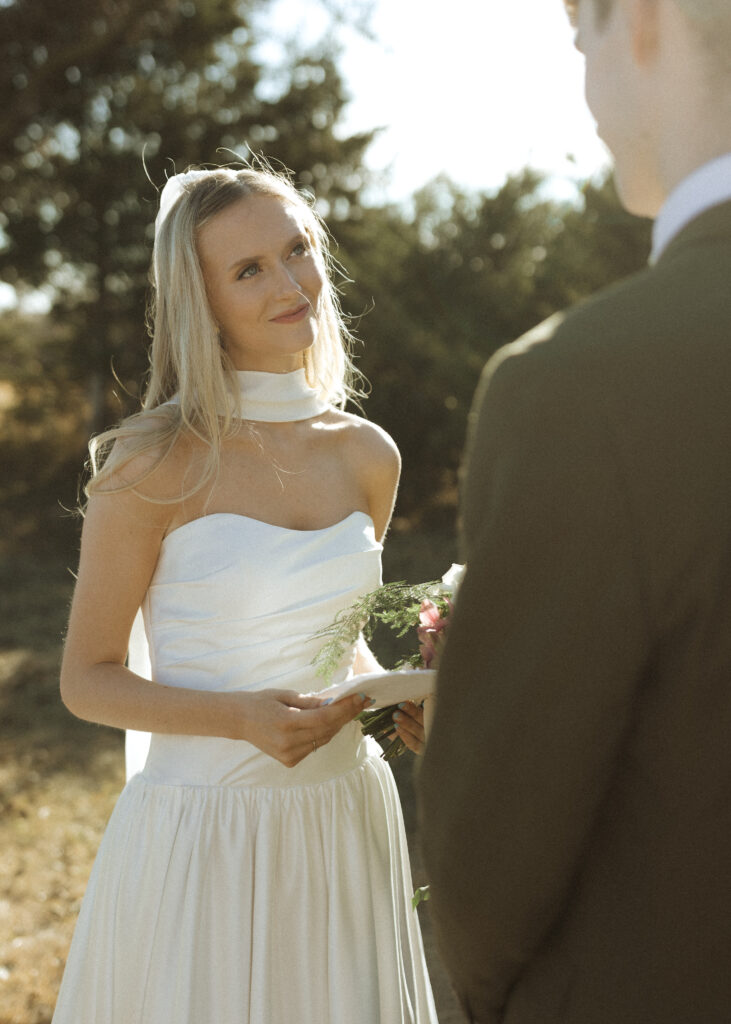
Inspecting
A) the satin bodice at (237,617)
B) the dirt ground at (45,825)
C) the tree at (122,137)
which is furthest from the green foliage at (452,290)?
the satin bodice at (237,617)

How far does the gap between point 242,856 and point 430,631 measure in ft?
2.45

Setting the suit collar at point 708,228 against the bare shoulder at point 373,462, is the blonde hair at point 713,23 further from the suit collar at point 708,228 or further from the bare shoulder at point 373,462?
the bare shoulder at point 373,462

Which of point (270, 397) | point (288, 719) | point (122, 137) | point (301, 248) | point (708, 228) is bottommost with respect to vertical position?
point (288, 719)

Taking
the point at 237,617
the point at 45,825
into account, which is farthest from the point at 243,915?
the point at 45,825

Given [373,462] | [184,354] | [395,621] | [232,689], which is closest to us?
[395,621]

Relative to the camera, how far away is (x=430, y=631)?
6.68 feet

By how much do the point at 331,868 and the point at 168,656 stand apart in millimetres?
632

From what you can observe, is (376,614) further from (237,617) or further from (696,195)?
(696,195)

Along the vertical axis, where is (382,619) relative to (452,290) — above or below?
above

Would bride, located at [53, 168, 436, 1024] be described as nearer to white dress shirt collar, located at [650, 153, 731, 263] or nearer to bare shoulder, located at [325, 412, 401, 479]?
bare shoulder, located at [325, 412, 401, 479]

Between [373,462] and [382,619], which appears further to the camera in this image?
[373,462]

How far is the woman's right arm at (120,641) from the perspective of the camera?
2.25m

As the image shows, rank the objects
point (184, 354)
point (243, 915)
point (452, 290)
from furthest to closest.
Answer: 1. point (452, 290)
2. point (184, 354)
3. point (243, 915)

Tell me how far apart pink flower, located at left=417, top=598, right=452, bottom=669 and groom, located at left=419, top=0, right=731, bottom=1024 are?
903 mm
